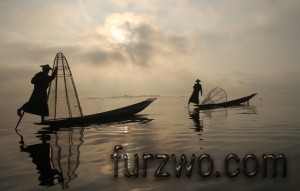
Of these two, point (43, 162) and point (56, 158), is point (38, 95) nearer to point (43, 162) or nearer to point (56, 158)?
point (56, 158)

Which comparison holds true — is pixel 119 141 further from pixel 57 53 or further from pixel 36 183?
pixel 57 53

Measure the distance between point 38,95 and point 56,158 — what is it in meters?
9.00

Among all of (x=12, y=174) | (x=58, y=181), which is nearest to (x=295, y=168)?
(x=58, y=181)

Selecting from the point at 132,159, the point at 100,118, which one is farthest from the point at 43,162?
the point at 100,118

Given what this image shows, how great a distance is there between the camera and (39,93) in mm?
17938

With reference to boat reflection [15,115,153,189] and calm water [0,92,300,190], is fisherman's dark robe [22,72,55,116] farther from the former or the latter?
calm water [0,92,300,190]

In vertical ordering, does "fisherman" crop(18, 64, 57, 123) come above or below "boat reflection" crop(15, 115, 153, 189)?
above

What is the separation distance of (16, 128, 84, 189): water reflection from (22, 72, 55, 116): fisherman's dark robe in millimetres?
3988

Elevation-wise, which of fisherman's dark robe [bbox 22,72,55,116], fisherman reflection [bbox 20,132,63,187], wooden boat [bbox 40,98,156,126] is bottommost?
fisherman reflection [bbox 20,132,63,187]

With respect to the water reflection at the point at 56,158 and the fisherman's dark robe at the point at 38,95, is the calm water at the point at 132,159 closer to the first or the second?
the water reflection at the point at 56,158

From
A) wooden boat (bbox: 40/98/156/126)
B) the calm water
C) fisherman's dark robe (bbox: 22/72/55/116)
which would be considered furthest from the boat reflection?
fisherman's dark robe (bbox: 22/72/55/116)

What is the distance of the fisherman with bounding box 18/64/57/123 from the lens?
1778cm

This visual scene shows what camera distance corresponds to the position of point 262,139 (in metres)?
12.4

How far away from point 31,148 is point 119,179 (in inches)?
257
